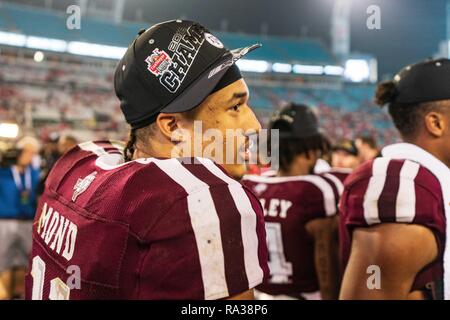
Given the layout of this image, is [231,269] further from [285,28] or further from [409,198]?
[285,28]

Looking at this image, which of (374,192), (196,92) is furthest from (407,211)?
(196,92)

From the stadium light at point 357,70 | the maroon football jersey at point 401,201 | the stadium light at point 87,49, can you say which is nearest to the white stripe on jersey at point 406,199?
the maroon football jersey at point 401,201

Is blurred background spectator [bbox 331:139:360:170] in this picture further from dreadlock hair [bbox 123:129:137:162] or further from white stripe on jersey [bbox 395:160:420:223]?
dreadlock hair [bbox 123:129:137:162]

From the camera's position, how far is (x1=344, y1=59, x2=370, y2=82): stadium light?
27.9m

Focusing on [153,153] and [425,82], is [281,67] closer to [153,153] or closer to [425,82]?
[425,82]

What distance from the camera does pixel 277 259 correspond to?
2.91 meters

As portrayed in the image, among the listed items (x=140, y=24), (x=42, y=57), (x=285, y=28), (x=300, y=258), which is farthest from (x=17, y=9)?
(x=300, y=258)

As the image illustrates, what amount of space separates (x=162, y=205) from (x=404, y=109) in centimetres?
144

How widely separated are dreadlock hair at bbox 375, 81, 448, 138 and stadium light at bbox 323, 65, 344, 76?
83.5ft

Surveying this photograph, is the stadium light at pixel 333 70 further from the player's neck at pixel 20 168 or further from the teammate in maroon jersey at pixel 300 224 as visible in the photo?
the teammate in maroon jersey at pixel 300 224

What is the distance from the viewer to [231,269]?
0.98 meters

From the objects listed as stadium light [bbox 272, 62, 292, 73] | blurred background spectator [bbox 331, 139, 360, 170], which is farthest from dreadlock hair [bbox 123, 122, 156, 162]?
stadium light [bbox 272, 62, 292, 73]

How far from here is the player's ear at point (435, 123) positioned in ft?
6.28

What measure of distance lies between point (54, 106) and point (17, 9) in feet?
22.0
